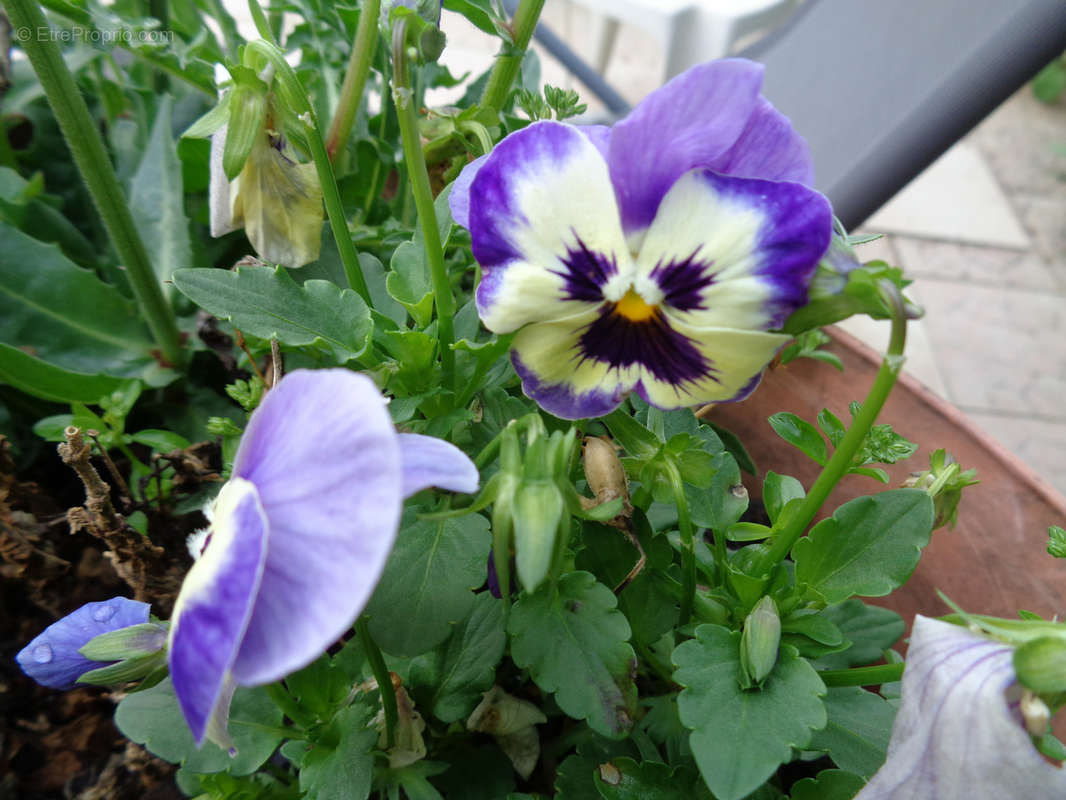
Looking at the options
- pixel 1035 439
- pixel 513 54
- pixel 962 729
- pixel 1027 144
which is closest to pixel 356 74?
pixel 513 54

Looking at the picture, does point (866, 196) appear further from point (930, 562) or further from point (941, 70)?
point (930, 562)

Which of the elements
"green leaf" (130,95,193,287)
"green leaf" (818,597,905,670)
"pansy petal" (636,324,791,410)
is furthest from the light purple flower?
"green leaf" (130,95,193,287)

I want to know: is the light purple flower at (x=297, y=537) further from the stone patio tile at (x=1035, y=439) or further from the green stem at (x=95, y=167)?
the stone patio tile at (x=1035, y=439)

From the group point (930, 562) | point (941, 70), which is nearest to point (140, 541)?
point (930, 562)

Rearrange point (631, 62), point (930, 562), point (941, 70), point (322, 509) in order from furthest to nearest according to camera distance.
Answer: point (631, 62)
point (941, 70)
point (930, 562)
point (322, 509)

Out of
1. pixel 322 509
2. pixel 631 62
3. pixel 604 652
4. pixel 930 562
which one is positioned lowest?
pixel 631 62

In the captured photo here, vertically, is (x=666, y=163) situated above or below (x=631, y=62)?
above

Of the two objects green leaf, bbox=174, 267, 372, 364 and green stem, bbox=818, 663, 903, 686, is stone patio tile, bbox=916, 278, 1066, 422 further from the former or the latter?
green leaf, bbox=174, 267, 372, 364

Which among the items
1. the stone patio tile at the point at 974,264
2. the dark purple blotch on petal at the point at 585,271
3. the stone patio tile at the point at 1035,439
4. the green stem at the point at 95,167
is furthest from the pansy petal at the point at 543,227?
the stone patio tile at the point at 974,264
